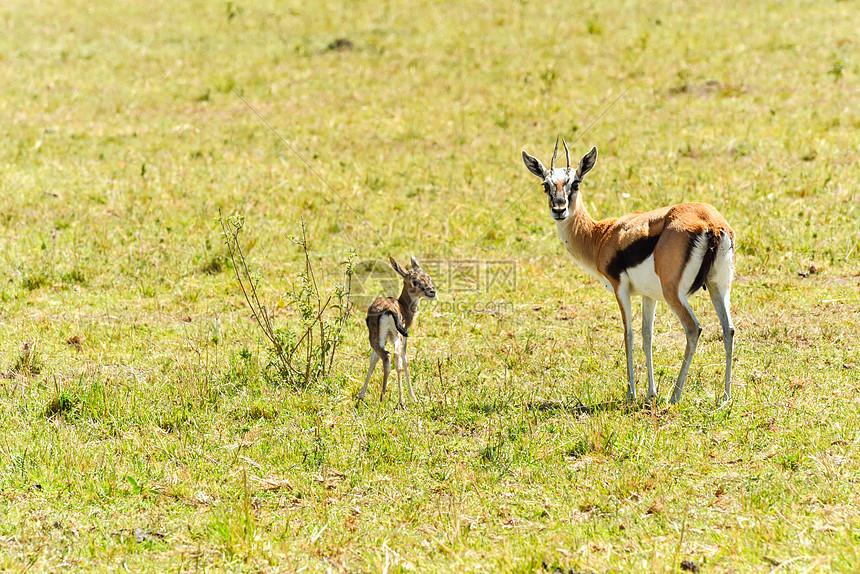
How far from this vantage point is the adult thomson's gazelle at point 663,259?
6625mm

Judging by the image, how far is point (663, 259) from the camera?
6754 mm

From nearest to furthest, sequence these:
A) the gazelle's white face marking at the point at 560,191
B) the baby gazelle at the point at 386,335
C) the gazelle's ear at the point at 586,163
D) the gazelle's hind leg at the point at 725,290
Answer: the gazelle's hind leg at the point at 725,290
the baby gazelle at the point at 386,335
the gazelle's white face marking at the point at 560,191
the gazelle's ear at the point at 586,163

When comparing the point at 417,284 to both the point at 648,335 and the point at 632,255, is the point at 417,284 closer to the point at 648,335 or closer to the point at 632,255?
the point at 632,255

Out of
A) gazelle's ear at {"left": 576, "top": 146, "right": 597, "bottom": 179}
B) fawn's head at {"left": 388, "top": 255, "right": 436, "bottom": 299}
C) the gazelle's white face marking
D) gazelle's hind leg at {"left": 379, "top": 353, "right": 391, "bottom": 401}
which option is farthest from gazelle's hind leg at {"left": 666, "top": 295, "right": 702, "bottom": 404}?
gazelle's hind leg at {"left": 379, "top": 353, "right": 391, "bottom": 401}

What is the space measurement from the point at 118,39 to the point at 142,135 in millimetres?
6700

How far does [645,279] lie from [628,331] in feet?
1.54

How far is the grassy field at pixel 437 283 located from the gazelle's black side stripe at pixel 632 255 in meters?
0.99

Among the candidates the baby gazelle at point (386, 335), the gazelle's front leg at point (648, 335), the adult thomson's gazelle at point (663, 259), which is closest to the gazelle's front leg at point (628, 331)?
the adult thomson's gazelle at point (663, 259)

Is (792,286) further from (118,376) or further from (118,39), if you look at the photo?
(118,39)

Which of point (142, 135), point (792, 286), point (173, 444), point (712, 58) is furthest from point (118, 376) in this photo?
point (712, 58)

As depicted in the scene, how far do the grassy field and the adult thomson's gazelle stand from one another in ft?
1.78

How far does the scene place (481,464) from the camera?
594 cm

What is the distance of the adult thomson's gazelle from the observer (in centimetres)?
662

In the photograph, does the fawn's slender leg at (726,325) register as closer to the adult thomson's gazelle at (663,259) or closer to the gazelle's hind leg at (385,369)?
the adult thomson's gazelle at (663,259)
